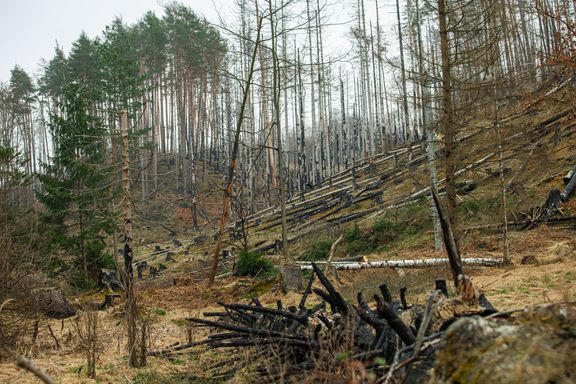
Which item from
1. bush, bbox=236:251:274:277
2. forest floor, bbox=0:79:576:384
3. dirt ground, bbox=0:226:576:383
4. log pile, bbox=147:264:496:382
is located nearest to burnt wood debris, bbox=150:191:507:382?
log pile, bbox=147:264:496:382

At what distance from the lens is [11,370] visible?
5863 millimetres

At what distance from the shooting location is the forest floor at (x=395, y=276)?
242 inches

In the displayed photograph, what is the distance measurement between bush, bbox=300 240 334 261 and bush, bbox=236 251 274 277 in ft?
5.97

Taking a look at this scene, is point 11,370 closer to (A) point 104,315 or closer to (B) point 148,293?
(A) point 104,315

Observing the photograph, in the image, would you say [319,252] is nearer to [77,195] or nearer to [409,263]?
[409,263]

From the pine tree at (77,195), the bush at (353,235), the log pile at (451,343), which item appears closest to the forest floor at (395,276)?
the log pile at (451,343)

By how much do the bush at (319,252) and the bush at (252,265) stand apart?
5.97 feet

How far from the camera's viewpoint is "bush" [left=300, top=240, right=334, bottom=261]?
15.3 meters

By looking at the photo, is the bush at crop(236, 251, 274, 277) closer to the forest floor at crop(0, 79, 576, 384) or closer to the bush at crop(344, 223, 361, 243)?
the forest floor at crop(0, 79, 576, 384)

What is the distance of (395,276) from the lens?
1123cm

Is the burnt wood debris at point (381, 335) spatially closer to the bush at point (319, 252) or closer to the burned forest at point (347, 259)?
the burned forest at point (347, 259)

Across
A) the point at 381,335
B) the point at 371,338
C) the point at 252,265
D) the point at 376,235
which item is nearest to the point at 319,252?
the point at 376,235

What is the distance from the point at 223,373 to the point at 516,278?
6.54m

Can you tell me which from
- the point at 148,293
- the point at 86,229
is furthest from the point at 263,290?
the point at 86,229
